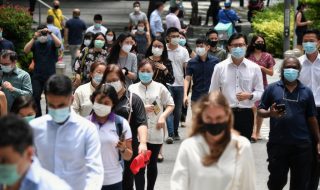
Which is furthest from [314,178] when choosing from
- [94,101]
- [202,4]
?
[202,4]

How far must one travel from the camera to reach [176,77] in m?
14.4

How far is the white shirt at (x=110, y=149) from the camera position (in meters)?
7.69

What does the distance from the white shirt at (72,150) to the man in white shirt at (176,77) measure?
7.59 m

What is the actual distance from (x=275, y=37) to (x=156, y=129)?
15851mm

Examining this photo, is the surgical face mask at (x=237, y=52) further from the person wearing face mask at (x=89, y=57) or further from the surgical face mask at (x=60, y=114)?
the surgical face mask at (x=60, y=114)

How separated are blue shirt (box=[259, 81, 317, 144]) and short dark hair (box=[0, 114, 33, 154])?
15.9ft

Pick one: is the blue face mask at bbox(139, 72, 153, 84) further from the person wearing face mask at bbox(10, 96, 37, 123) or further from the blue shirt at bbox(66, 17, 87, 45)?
the blue shirt at bbox(66, 17, 87, 45)

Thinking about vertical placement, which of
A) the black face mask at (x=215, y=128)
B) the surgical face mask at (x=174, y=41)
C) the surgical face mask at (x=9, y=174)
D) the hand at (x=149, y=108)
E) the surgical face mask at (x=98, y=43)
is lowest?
the hand at (x=149, y=108)

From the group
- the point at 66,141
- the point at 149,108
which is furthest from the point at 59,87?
the point at 149,108

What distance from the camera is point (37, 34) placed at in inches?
625

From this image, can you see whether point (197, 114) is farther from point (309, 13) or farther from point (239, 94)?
point (309, 13)

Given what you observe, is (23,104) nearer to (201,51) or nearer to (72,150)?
(72,150)

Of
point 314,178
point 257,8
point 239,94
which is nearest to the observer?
point 314,178

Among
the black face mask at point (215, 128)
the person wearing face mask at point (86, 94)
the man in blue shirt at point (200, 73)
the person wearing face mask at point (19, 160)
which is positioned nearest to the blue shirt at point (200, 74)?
the man in blue shirt at point (200, 73)
